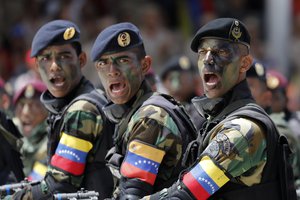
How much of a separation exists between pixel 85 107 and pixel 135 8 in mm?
8749

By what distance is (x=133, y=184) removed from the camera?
676 cm

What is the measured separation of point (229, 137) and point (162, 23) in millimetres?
9750

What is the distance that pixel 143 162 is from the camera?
22.2ft

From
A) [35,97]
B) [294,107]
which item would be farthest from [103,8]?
[35,97]

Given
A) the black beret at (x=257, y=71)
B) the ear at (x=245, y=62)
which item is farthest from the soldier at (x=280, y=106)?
the ear at (x=245, y=62)

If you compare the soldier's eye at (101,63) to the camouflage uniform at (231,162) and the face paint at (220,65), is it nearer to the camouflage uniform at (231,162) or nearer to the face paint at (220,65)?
the face paint at (220,65)

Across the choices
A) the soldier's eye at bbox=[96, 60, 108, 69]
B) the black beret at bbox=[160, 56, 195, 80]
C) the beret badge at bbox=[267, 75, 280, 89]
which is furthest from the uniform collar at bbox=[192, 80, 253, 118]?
the black beret at bbox=[160, 56, 195, 80]

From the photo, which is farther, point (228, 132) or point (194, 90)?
point (194, 90)

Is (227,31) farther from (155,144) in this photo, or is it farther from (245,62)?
(155,144)

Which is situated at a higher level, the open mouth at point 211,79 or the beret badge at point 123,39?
the beret badge at point 123,39

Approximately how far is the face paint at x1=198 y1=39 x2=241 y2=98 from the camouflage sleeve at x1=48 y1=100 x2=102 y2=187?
4.11 ft

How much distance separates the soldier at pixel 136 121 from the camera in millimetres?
6781

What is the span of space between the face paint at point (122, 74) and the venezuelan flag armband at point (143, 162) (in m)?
0.57

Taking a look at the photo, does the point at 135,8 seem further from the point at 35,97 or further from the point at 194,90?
the point at 35,97
